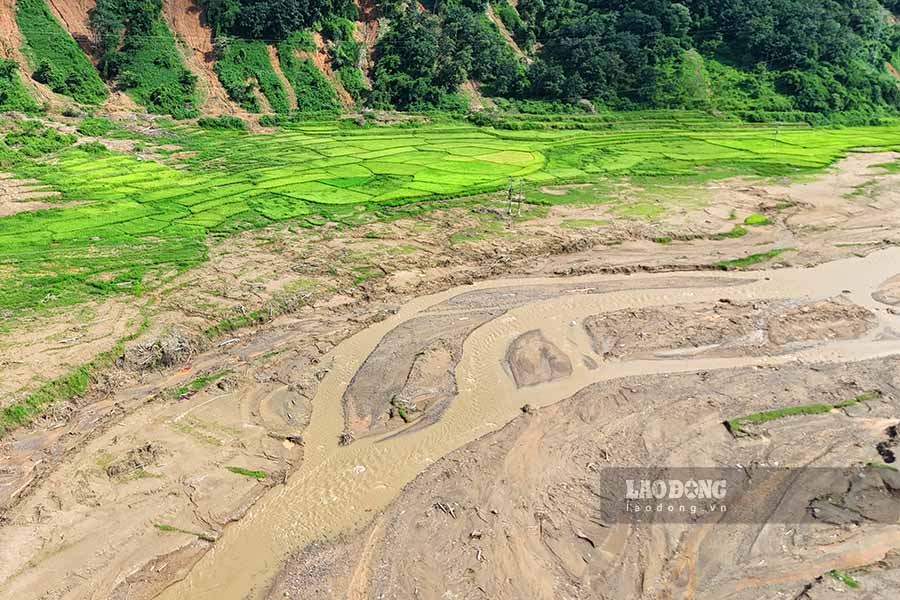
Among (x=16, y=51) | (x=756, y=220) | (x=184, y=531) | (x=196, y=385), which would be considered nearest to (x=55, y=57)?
(x=16, y=51)

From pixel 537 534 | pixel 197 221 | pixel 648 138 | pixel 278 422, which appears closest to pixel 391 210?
pixel 197 221

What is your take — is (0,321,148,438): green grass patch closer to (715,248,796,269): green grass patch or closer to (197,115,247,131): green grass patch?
(715,248,796,269): green grass patch

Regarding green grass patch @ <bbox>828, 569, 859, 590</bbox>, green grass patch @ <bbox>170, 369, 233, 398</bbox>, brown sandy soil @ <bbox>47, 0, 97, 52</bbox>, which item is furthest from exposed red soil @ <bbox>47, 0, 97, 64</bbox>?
green grass patch @ <bbox>828, 569, 859, 590</bbox>

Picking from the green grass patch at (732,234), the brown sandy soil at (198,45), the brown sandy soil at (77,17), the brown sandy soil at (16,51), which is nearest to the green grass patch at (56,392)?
the green grass patch at (732,234)

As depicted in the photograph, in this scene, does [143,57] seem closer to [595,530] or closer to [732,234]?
[732,234]

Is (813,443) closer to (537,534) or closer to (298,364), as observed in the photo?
(537,534)

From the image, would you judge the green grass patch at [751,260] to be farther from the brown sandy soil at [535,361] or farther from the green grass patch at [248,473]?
the green grass patch at [248,473]
